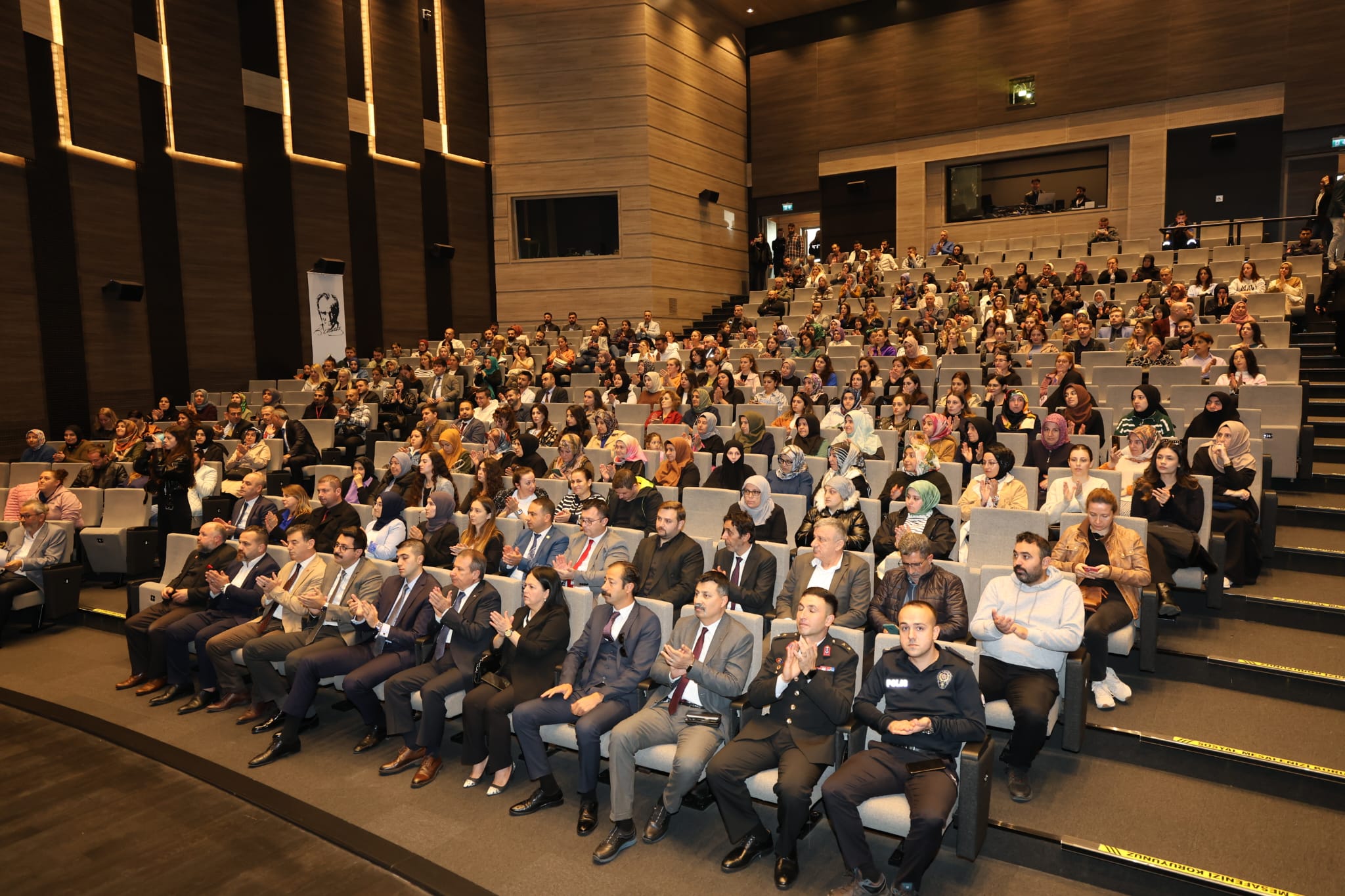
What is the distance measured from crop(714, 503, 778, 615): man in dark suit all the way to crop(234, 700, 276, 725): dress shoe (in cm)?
244

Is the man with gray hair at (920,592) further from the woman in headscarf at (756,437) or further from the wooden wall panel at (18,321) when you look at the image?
the wooden wall panel at (18,321)

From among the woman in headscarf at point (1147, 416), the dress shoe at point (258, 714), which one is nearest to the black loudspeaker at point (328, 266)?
the dress shoe at point (258, 714)

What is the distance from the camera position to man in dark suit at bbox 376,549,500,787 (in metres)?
3.64

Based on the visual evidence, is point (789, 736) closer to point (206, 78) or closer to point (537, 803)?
point (537, 803)

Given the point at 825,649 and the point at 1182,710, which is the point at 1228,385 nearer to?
the point at 1182,710

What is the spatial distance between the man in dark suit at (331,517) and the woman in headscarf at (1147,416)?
16.3 feet

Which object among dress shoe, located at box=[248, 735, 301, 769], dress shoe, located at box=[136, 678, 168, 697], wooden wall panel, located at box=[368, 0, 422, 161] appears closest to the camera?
dress shoe, located at box=[248, 735, 301, 769]

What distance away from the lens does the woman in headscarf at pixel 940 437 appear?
5391 millimetres

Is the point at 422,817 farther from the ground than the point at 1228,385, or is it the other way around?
the point at 1228,385

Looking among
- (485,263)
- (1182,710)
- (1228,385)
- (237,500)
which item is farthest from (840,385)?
(485,263)

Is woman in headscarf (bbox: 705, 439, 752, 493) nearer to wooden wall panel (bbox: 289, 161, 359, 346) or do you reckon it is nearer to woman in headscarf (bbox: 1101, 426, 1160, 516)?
woman in headscarf (bbox: 1101, 426, 1160, 516)

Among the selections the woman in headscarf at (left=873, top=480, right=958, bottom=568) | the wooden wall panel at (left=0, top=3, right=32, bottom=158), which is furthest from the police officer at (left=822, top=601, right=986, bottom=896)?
the wooden wall panel at (left=0, top=3, right=32, bottom=158)

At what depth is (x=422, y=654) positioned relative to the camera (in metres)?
3.91

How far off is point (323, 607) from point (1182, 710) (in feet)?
13.1
